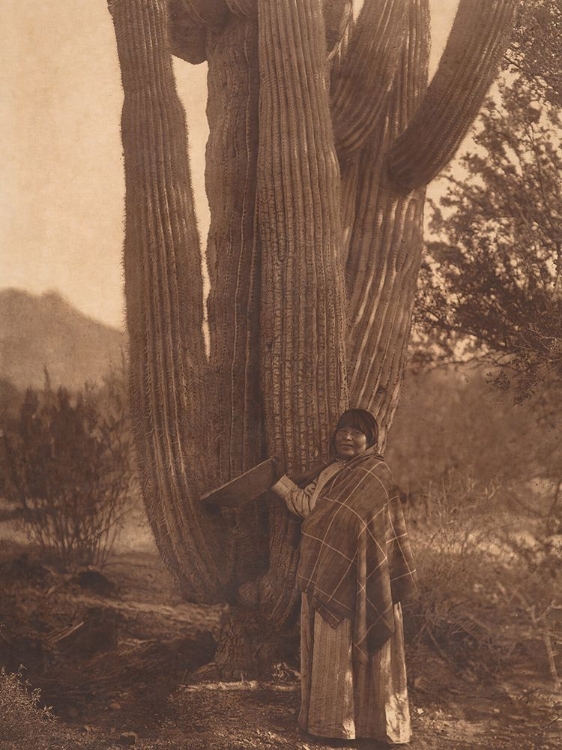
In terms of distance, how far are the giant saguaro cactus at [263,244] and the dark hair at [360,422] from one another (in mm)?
62

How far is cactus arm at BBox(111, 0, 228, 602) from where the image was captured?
13.7ft

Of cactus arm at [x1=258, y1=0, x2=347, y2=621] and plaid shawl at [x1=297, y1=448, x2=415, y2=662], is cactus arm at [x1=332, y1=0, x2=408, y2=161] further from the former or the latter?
plaid shawl at [x1=297, y1=448, x2=415, y2=662]

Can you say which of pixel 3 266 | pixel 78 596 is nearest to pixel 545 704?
pixel 78 596

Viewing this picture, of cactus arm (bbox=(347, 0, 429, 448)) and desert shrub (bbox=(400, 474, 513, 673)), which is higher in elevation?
cactus arm (bbox=(347, 0, 429, 448))

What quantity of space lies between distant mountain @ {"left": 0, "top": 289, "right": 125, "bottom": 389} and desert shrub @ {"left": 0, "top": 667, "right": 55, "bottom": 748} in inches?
52.6

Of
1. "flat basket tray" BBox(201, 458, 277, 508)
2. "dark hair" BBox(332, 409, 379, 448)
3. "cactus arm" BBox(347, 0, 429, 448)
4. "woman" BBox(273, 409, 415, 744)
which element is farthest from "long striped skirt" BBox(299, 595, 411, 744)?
"cactus arm" BBox(347, 0, 429, 448)

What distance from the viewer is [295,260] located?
4133 mm

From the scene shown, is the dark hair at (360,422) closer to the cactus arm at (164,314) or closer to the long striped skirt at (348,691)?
the cactus arm at (164,314)

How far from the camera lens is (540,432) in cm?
466

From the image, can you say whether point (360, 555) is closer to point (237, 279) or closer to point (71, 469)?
point (237, 279)

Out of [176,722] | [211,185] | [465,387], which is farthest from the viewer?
[465,387]

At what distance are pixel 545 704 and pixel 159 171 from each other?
2937 mm

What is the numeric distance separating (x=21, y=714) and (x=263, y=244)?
7.57 feet

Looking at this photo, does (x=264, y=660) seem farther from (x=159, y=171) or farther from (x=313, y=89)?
(x=313, y=89)
